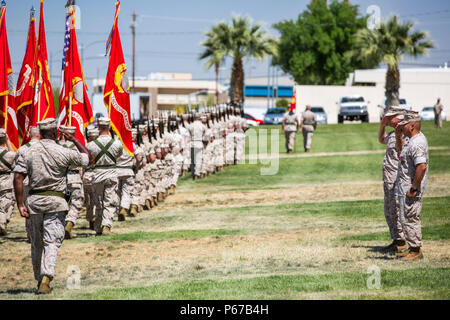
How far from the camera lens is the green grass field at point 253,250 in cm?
916

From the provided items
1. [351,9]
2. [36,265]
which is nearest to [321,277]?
[36,265]

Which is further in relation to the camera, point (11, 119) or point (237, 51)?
point (237, 51)

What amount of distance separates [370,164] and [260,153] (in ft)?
22.8

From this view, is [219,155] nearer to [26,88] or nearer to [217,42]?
[26,88]

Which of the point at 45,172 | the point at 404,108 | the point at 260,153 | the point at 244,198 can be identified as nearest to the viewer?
the point at 45,172

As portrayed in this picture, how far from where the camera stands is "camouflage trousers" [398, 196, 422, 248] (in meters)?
10.4

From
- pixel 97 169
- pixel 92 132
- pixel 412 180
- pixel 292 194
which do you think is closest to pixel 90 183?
pixel 97 169

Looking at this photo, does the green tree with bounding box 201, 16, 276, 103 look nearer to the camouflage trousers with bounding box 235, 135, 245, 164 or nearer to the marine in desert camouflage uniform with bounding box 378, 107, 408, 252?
the camouflage trousers with bounding box 235, 135, 245, 164

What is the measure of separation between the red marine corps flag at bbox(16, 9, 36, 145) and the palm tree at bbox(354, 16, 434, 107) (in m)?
35.1

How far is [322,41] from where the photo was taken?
8294cm

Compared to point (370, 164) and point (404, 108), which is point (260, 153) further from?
point (404, 108)

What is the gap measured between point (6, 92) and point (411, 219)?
949cm

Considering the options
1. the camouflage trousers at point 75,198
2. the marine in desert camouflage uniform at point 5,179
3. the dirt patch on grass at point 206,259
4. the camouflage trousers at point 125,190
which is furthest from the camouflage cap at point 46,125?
the camouflage trousers at point 125,190
